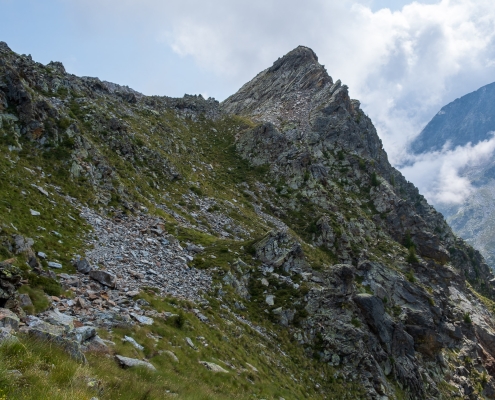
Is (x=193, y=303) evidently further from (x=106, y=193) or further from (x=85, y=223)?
(x=106, y=193)

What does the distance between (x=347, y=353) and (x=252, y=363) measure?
1152cm

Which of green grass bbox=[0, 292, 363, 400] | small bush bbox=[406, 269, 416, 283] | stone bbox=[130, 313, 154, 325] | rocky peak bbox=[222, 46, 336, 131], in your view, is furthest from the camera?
rocky peak bbox=[222, 46, 336, 131]

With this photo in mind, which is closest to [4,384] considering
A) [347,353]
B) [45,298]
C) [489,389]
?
[45,298]

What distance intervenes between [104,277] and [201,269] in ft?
35.3

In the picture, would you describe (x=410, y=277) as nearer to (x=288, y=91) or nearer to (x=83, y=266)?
(x=83, y=266)

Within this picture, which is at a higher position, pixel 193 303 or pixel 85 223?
pixel 85 223

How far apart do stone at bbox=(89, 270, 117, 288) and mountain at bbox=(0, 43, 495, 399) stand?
0.23ft

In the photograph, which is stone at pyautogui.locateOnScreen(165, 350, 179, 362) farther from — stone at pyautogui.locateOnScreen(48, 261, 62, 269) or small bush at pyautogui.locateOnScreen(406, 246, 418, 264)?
small bush at pyautogui.locateOnScreen(406, 246, 418, 264)

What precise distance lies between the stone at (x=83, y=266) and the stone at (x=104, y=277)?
557 millimetres

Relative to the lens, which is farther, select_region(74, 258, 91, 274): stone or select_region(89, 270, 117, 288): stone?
select_region(74, 258, 91, 274): stone

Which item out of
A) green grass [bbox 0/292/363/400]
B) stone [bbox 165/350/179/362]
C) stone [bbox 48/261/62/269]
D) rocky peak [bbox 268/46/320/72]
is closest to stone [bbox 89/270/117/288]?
stone [bbox 48/261/62/269]

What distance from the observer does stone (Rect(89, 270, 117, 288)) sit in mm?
20500

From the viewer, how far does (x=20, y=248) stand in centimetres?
1853

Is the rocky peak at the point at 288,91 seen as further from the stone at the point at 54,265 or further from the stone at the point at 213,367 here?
the stone at the point at 213,367
